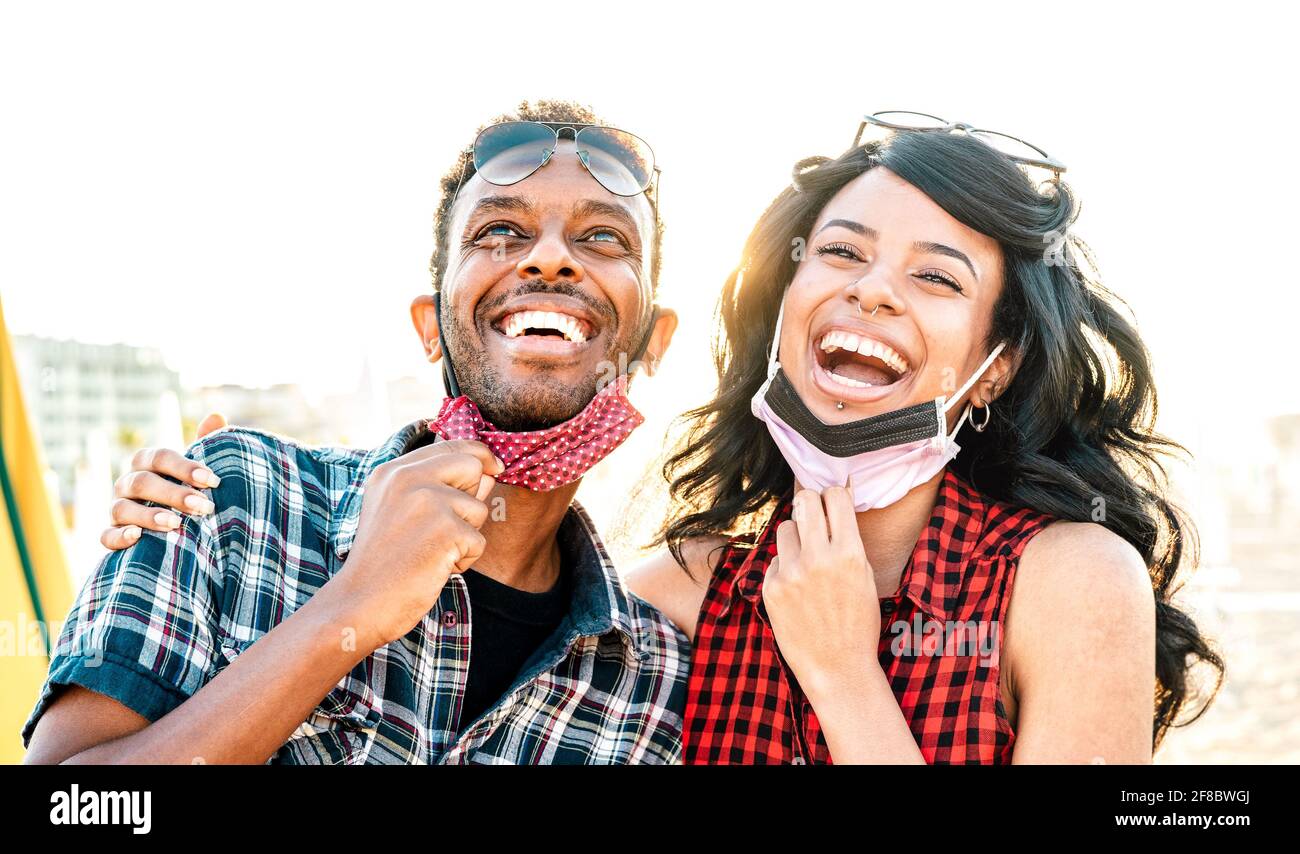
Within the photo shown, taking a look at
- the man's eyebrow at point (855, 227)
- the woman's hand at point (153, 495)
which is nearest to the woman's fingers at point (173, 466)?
the woman's hand at point (153, 495)

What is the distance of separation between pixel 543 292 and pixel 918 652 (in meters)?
1.51

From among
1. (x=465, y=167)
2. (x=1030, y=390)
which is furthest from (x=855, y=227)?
(x=465, y=167)

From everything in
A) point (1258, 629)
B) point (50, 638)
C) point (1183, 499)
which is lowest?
point (1258, 629)

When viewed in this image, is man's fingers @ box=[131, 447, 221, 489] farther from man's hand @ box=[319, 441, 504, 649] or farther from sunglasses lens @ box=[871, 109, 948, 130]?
sunglasses lens @ box=[871, 109, 948, 130]

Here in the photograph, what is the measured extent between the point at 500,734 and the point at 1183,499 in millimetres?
2273

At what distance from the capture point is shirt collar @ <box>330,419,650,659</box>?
10.6 ft

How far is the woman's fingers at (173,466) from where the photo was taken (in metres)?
2.99

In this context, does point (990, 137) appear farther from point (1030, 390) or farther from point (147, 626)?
point (147, 626)

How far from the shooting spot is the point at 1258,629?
19.5 meters

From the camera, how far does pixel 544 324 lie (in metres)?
3.45

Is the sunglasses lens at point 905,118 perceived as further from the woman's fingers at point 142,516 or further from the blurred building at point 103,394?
the blurred building at point 103,394

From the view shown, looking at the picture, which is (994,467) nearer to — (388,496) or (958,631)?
(958,631)

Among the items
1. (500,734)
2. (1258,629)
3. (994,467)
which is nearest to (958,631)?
(994,467)

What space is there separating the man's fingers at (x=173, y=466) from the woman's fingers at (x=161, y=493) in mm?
27
